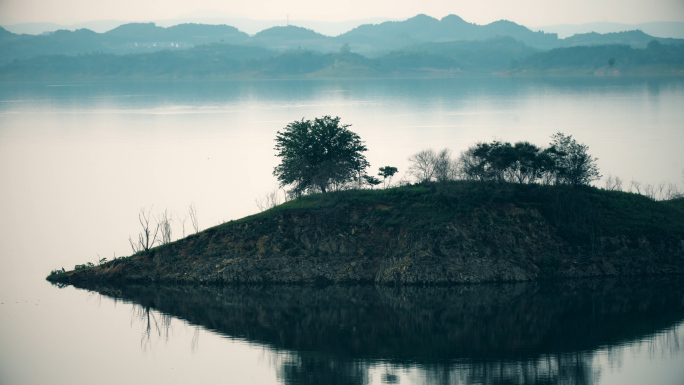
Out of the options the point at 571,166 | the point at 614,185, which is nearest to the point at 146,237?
the point at 571,166

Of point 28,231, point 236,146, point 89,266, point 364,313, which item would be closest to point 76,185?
point 28,231

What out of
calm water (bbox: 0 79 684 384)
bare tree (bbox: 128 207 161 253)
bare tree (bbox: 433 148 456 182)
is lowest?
calm water (bbox: 0 79 684 384)

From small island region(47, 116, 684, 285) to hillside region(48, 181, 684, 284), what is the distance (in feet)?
0.29

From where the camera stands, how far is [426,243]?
220 ft

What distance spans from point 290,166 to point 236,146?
274ft

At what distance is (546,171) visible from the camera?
75938 mm

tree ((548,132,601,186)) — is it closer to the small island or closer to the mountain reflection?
the small island

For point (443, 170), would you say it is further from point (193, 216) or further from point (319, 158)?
point (193, 216)

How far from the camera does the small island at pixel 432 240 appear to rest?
219ft

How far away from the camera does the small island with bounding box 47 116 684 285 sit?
66.8 metres

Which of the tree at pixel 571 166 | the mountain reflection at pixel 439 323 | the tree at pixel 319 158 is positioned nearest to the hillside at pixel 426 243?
the mountain reflection at pixel 439 323

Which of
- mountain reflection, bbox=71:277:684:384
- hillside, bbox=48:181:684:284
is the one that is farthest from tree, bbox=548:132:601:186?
mountain reflection, bbox=71:277:684:384

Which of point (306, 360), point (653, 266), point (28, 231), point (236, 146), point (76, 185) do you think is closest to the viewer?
point (306, 360)

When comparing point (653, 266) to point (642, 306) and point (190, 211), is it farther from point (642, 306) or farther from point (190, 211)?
point (190, 211)
